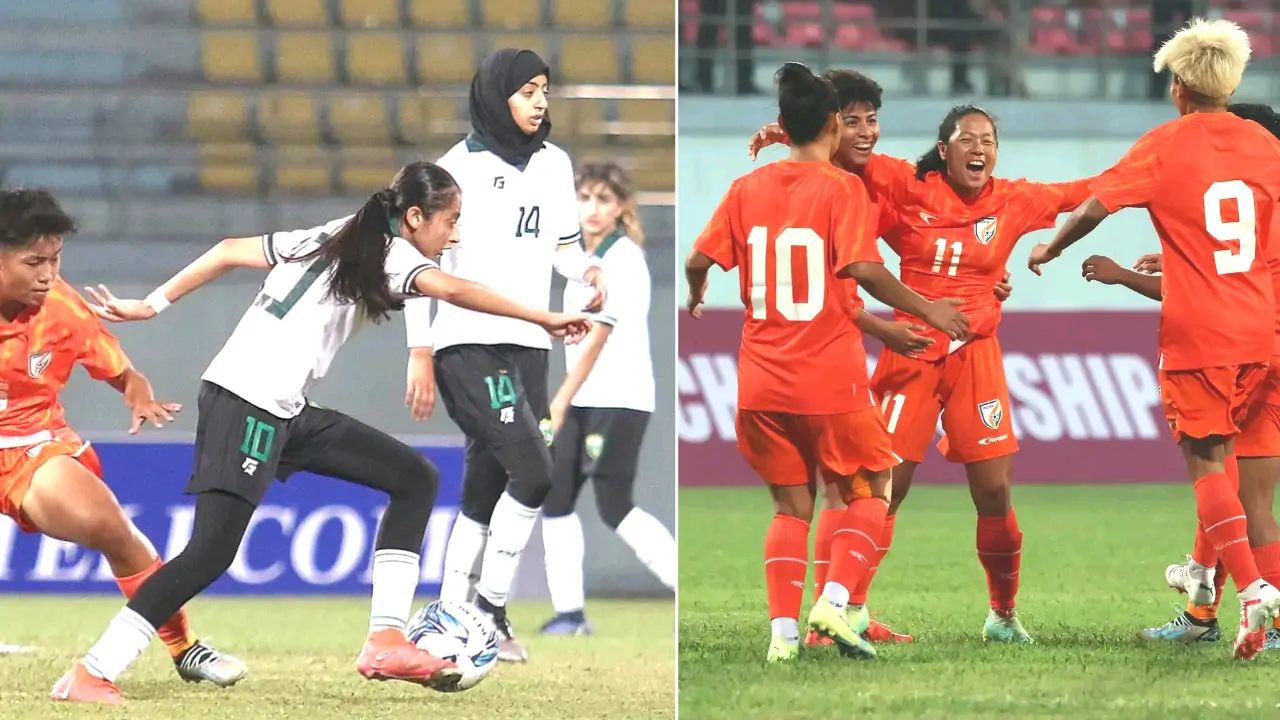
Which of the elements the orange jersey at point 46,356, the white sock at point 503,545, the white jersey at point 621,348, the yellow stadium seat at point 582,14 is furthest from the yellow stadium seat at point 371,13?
the orange jersey at point 46,356

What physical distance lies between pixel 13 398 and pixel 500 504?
1270mm

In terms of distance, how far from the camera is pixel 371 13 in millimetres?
10562

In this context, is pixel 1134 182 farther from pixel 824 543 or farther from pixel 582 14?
pixel 582 14

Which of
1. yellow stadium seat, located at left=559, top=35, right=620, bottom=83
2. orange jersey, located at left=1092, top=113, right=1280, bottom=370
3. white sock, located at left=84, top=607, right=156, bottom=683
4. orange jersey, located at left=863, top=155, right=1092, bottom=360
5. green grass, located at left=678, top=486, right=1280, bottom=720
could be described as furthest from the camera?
yellow stadium seat, located at left=559, top=35, right=620, bottom=83

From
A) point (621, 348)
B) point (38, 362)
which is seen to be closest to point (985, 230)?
point (621, 348)

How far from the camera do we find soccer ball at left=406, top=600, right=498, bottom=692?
3908 mm

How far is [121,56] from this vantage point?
9844mm

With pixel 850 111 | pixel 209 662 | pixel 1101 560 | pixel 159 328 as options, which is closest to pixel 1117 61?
pixel 1101 560

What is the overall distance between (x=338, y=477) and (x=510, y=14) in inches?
258

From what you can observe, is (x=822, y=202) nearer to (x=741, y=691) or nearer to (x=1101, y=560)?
(x=741, y=691)

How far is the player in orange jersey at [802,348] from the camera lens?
3924 millimetres

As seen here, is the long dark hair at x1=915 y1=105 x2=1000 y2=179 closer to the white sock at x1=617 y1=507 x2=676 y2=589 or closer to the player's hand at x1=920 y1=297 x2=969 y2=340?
the player's hand at x1=920 y1=297 x2=969 y2=340

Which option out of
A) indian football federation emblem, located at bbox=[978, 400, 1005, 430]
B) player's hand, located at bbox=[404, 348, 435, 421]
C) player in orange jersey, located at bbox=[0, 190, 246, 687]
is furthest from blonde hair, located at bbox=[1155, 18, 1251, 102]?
player in orange jersey, located at bbox=[0, 190, 246, 687]

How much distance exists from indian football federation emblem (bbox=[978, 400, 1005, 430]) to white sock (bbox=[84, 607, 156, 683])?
80.1 inches
